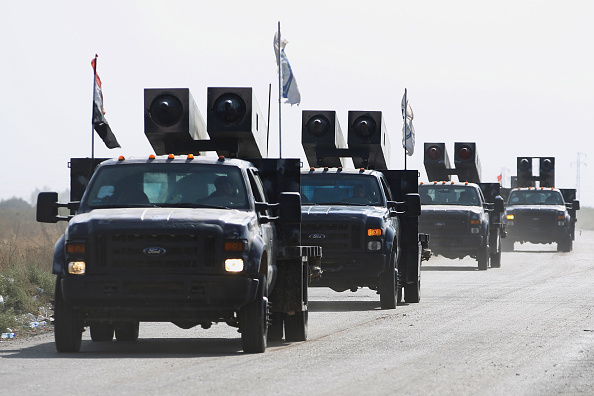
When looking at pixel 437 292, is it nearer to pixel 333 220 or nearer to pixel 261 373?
pixel 333 220

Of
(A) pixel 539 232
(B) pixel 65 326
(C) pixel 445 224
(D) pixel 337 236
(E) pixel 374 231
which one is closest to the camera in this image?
(B) pixel 65 326

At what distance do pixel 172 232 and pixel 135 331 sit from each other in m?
2.70

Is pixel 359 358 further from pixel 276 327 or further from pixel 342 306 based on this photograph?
pixel 342 306

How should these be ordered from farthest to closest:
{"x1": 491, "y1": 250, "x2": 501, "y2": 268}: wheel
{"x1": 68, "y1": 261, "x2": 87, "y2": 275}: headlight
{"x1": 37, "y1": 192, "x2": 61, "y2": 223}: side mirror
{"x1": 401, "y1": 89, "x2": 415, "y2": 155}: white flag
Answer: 1. {"x1": 401, "y1": 89, "x2": 415, "y2": 155}: white flag
2. {"x1": 491, "y1": 250, "x2": 501, "y2": 268}: wheel
3. {"x1": 37, "y1": 192, "x2": 61, "y2": 223}: side mirror
4. {"x1": 68, "y1": 261, "x2": 87, "y2": 275}: headlight

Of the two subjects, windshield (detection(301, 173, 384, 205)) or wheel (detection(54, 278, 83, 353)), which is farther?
windshield (detection(301, 173, 384, 205))

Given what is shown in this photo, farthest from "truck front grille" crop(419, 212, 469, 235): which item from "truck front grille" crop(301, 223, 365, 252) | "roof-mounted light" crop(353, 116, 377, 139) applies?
"truck front grille" crop(301, 223, 365, 252)

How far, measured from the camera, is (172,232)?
11.7 m

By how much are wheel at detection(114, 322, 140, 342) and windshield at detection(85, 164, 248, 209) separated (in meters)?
1.67

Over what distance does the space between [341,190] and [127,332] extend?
646 cm

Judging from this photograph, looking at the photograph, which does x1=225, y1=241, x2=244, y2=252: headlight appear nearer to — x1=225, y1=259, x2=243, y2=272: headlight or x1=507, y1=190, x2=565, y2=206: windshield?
x1=225, y1=259, x2=243, y2=272: headlight

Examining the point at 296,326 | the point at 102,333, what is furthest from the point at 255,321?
the point at 102,333

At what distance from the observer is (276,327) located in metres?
14.1

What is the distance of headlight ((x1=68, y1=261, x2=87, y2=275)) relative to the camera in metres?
11.8

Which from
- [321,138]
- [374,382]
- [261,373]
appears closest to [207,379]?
[261,373]
